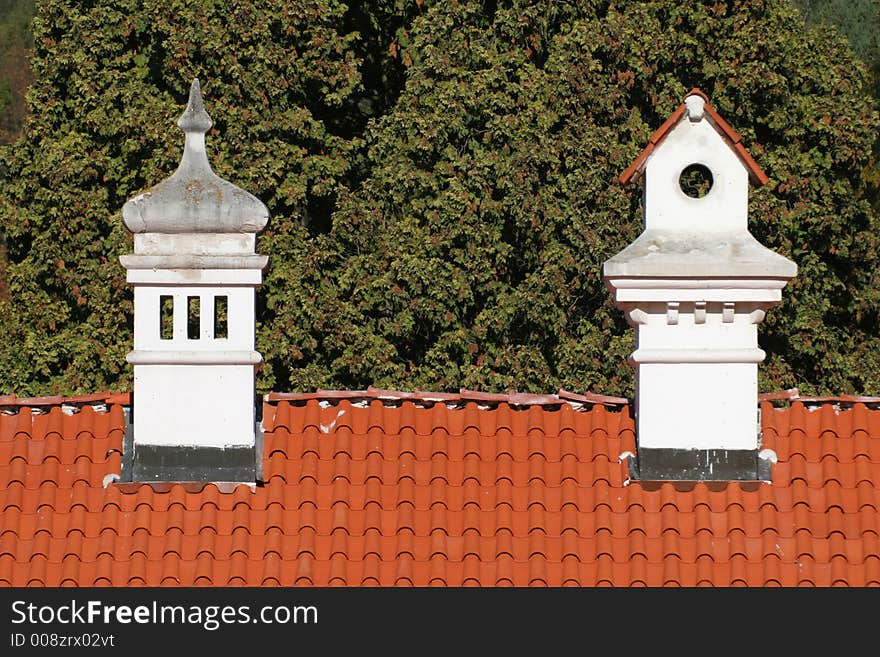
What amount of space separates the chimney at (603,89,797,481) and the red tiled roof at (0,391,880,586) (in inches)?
8.0

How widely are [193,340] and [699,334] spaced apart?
2859 millimetres

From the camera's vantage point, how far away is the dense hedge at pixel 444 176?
20766mm

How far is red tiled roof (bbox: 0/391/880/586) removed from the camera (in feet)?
25.3

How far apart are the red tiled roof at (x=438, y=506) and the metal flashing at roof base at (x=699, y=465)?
91 mm

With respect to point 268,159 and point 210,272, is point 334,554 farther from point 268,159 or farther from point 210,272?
point 268,159

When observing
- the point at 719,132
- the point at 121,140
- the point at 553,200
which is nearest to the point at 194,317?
the point at 121,140

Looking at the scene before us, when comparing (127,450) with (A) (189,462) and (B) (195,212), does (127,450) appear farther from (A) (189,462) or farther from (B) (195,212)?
(B) (195,212)

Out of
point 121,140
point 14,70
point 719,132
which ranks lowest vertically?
point 719,132

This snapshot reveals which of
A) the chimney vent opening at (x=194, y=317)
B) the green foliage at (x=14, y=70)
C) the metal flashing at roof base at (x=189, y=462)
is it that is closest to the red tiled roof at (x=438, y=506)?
the metal flashing at roof base at (x=189, y=462)

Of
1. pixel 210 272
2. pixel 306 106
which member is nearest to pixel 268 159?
pixel 306 106

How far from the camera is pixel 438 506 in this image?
7996 mm

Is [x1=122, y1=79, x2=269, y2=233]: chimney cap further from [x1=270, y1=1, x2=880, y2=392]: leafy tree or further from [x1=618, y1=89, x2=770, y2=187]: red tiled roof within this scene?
[x1=270, y1=1, x2=880, y2=392]: leafy tree

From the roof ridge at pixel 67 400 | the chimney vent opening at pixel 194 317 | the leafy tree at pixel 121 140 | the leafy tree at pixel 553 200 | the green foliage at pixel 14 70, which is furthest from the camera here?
the green foliage at pixel 14 70

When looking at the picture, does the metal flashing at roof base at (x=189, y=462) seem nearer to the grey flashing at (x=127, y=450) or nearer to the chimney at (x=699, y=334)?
the grey flashing at (x=127, y=450)
